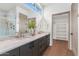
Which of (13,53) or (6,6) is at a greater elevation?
(6,6)

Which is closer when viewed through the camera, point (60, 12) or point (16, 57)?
point (16, 57)

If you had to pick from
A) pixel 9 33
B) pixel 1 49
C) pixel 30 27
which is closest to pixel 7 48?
pixel 1 49

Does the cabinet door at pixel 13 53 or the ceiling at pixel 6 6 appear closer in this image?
the cabinet door at pixel 13 53

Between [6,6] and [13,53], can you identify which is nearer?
[13,53]

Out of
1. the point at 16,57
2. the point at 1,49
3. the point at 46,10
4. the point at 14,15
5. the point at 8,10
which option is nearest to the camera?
the point at 1,49

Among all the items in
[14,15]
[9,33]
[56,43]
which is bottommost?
[56,43]

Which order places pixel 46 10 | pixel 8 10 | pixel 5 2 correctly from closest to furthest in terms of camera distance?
pixel 5 2 < pixel 8 10 < pixel 46 10

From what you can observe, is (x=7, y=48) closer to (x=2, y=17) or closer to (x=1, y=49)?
(x=1, y=49)

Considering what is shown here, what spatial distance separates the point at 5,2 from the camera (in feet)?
5.38

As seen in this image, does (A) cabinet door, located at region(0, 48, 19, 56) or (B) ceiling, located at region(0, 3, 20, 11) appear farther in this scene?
(B) ceiling, located at region(0, 3, 20, 11)

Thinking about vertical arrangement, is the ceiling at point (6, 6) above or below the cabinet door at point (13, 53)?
above

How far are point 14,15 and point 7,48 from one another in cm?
87

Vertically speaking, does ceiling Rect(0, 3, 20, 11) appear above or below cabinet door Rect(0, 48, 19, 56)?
above

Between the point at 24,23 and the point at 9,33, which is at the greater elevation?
the point at 24,23
